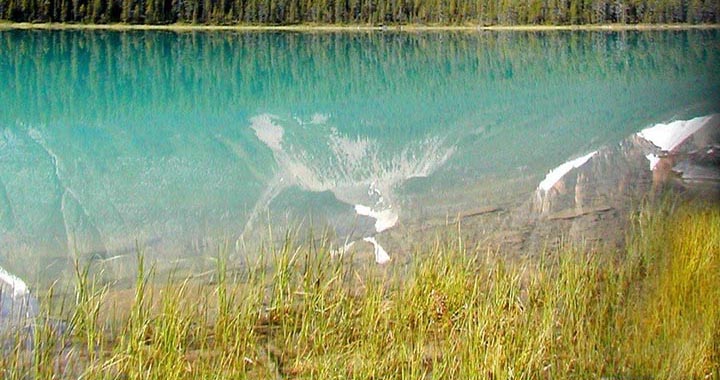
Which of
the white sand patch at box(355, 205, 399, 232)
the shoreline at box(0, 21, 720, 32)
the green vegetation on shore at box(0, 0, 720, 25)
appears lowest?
the white sand patch at box(355, 205, 399, 232)

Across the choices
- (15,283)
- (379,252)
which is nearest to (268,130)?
(379,252)

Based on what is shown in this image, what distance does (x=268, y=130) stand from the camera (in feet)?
51.5

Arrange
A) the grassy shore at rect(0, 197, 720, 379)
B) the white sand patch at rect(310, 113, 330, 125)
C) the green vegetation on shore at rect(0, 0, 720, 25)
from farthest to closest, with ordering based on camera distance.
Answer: the green vegetation on shore at rect(0, 0, 720, 25)
the white sand patch at rect(310, 113, 330, 125)
the grassy shore at rect(0, 197, 720, 379)

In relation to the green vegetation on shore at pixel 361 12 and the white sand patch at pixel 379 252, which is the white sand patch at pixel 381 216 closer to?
the white sand patch at pixel 379 252

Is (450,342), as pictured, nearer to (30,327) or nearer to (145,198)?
(30,327)

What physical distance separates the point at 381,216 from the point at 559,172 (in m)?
3.70

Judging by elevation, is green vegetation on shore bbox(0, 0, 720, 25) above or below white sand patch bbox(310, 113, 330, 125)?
above

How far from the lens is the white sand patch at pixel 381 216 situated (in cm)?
702

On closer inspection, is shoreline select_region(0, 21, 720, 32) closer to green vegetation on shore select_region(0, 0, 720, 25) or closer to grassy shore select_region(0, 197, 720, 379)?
green vegetation on shore select_region(0, 0, 720, 25)

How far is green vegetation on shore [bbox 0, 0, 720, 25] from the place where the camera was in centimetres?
6925

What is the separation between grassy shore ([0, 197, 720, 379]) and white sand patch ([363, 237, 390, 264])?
510 mm

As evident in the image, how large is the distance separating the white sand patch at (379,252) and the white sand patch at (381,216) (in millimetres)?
853

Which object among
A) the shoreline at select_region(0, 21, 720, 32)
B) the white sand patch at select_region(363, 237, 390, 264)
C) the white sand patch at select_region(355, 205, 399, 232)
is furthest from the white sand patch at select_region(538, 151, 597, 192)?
the shoreline at select_region(0, 21, 720, 32)

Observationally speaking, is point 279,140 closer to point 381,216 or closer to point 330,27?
point 381,216
